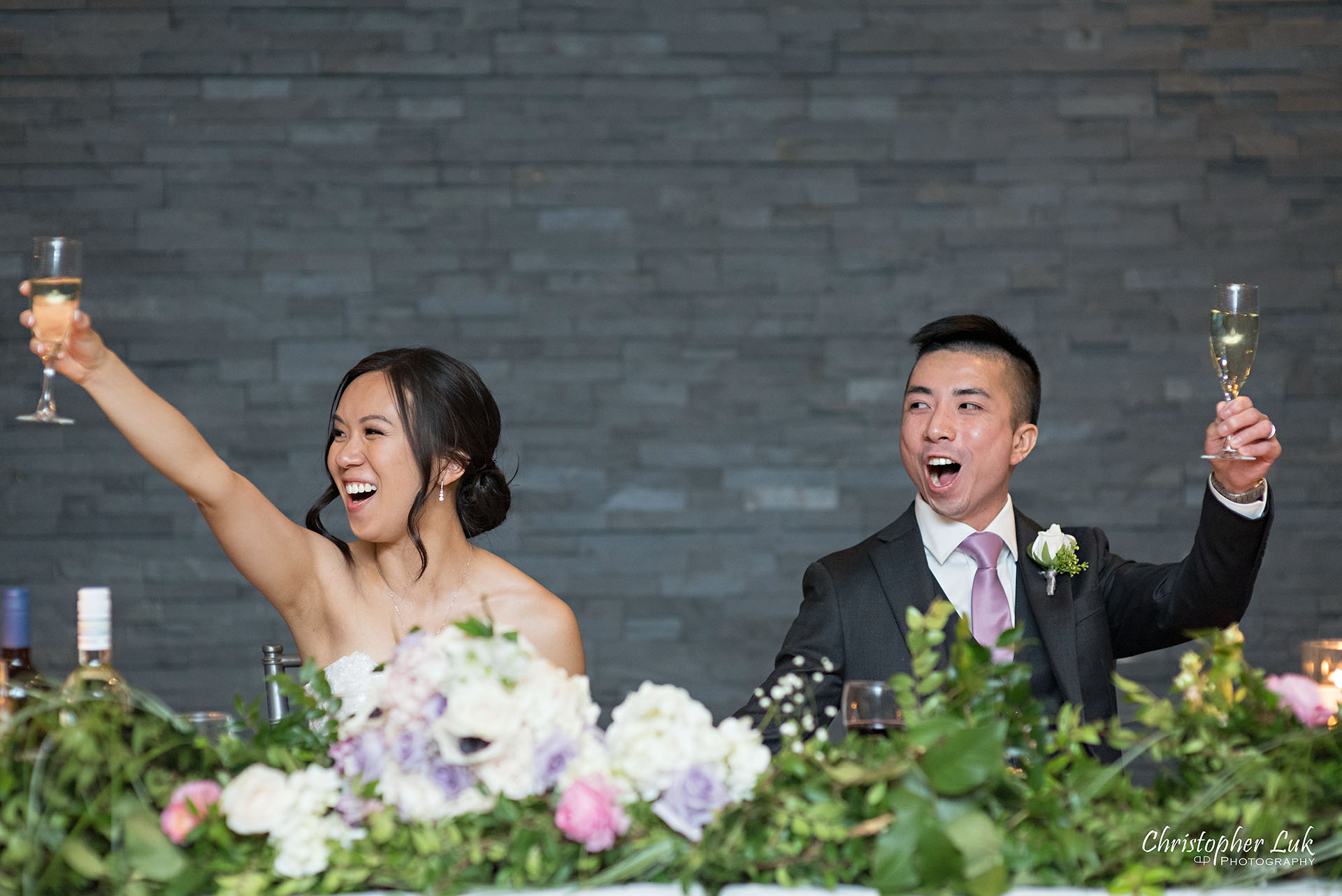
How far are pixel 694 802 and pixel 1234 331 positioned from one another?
3.82ft

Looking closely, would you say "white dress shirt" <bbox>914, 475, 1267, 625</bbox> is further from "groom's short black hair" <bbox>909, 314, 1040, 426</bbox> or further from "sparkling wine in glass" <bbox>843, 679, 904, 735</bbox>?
"sparkling wine in glass" <bbox>843, 679, 904, 735</bbox>

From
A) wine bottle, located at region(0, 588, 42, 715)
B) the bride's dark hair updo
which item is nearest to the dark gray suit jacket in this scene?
the bride's dark hair updo

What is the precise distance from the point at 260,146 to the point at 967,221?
7.15 feet

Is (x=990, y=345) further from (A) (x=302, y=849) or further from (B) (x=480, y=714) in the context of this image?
(A) (x=302, y=849)

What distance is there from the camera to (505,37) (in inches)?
148

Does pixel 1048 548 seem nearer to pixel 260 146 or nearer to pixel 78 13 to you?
pixel 260 146

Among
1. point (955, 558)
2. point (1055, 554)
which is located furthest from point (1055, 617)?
point (955, 558)

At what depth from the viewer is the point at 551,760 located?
124cm

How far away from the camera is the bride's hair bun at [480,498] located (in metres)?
2.66

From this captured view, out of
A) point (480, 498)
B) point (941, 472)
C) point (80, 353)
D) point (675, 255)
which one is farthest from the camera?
point (675, 255)

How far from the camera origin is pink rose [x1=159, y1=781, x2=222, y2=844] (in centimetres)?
121

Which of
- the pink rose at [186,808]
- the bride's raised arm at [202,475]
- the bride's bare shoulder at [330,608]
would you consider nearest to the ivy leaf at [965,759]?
the pink rose at [186,808]

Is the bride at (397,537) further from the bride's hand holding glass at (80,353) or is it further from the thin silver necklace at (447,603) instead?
the bride's hand holding glass at (80,353)

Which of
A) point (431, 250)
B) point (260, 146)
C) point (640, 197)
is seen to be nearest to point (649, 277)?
point (640, 197)
